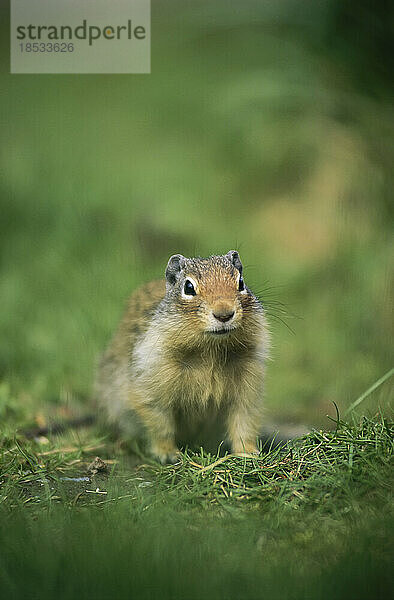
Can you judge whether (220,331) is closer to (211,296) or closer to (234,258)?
(211,296)

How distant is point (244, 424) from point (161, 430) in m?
0.48

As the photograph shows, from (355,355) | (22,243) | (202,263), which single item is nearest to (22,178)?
(22,243)

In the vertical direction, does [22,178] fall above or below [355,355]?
above

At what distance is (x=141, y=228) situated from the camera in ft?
29.2

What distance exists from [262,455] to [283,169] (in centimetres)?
597

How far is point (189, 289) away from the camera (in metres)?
4.27

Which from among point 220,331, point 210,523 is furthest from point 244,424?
point 210,523

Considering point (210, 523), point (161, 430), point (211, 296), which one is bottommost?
point (210, 523)

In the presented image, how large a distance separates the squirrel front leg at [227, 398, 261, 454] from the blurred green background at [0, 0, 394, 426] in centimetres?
49

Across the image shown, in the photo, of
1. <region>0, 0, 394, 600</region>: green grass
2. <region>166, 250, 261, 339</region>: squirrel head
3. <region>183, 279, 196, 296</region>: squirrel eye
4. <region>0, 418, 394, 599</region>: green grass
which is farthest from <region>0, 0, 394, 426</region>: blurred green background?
<region>0, 418, 394, 599</region>: green grass

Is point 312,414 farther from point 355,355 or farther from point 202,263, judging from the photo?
point 202,263

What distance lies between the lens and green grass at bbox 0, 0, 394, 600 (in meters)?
3.32

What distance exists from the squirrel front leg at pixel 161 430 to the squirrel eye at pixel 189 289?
77 cm

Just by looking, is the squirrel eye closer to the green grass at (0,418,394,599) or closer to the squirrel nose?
the squirrel nose
